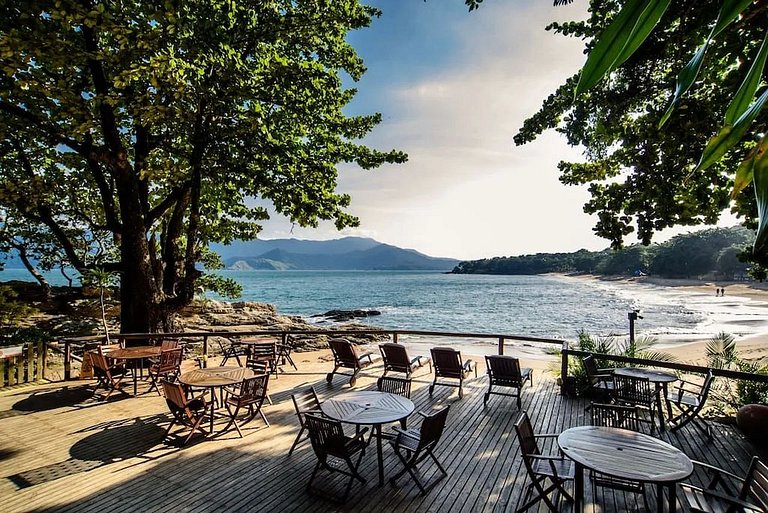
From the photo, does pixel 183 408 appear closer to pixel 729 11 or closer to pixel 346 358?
pixel 346 358

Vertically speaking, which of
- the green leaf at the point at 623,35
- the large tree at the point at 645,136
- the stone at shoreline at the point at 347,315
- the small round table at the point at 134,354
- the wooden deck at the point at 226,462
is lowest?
the stone at shoreline at the point at 347,315

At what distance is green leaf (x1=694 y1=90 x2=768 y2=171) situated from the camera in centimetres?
57

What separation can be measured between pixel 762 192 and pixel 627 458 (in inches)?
176

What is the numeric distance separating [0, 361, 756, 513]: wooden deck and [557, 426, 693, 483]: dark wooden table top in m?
0.73

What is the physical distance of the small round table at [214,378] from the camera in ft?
19.7

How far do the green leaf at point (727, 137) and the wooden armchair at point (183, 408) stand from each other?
20.7 ft

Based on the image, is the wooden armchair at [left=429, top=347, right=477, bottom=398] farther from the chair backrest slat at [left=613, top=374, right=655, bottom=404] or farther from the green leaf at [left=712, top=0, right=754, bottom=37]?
the green leaf at [left=712, top=0, right=754, bottom=37]

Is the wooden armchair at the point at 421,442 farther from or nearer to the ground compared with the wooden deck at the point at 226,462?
farther from the ground

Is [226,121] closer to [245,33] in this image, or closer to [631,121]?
[245,33]

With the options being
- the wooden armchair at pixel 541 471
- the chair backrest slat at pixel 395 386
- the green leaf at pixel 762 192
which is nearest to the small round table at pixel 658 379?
the wooden armchair at pixel 541 471

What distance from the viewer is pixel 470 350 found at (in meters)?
20.4

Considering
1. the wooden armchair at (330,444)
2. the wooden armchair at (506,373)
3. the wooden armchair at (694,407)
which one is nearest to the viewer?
the wooden armchair at (330,444)

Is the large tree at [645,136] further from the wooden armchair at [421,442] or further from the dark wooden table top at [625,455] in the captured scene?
the wooden armchair at [421,442]

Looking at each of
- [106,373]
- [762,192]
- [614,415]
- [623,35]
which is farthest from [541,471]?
[106,373]
